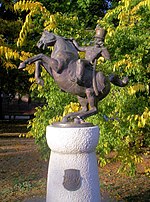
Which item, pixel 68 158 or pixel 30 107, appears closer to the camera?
pixel 68 158

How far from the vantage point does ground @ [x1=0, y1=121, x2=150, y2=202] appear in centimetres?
621

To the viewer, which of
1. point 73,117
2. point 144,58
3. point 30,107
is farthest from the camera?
point 30,107

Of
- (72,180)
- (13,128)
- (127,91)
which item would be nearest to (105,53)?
(72,180)

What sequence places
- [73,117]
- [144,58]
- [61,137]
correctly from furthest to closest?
1. [144,58]
2. [73,117]
3. [61,137]

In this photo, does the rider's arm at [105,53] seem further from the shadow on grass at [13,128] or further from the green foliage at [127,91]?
the shadow on grass at [13,128]

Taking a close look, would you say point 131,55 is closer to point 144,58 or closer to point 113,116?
point 144,58

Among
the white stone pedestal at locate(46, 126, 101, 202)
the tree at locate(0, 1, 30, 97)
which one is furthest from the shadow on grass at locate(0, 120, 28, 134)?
the white stone pedestal at locate(46, 126, 101, 202)

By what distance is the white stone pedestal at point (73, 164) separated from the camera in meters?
3.59

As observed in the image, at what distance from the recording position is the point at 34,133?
661cm

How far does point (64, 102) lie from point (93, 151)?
8.19ft

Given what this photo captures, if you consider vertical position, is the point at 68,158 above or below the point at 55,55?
below

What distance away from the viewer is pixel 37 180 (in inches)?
288

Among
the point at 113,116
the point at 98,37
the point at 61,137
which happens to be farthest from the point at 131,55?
the point at 61,137

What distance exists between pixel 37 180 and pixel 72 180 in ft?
12.6
